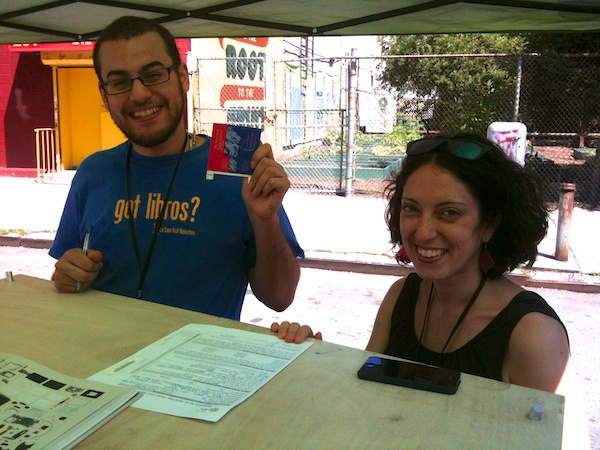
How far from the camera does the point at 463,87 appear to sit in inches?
611

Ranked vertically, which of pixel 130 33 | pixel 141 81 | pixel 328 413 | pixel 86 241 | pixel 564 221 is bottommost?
pixel 564 221

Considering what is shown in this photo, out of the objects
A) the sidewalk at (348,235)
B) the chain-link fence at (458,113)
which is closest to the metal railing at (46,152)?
the sidewalk at (348,235)

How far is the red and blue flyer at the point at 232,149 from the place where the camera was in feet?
5.59

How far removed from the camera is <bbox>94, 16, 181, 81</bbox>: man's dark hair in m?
2.29

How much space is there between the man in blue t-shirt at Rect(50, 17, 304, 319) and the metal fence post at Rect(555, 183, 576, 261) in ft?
18.6

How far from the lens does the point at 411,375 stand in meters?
1.35

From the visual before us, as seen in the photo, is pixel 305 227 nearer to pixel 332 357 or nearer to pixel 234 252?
pixel 234 252

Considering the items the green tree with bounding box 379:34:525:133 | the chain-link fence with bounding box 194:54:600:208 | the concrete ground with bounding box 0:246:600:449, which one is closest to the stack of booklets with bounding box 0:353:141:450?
the concrete ground with bounding box 0:246:600:449

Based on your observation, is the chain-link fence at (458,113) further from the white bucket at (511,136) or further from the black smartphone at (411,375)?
the black smartphone at (411,375)

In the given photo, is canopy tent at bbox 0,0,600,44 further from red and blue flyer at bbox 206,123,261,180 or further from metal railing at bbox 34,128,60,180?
metal railing at bbox 34,128,60,180

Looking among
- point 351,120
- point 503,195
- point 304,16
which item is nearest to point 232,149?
point 503,195

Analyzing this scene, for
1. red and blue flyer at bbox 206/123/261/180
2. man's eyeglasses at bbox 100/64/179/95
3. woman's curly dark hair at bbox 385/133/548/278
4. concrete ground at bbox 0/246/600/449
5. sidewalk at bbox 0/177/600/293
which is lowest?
concrete ground at bbox 0/246/600/449

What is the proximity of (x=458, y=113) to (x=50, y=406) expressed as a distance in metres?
13.6

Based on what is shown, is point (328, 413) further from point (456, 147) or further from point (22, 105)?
point (22, 105)
